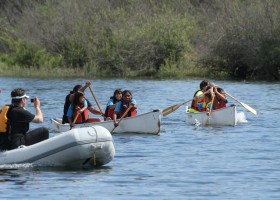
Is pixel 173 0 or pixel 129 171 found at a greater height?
pixel 173 0

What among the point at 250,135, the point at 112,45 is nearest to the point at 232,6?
the point at 112,45

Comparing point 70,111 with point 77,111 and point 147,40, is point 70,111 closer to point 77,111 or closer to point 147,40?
point 77,111

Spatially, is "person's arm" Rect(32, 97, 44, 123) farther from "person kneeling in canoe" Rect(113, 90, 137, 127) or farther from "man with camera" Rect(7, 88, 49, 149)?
"person kneeling in canoe" Rect(113, 90, 137, 127)

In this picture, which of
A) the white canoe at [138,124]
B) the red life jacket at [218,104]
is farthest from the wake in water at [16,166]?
the red life jacket at [218,104]

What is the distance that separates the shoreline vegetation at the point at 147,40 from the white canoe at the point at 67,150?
28776mm

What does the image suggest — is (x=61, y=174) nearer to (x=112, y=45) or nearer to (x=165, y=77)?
(x=165, y=77)

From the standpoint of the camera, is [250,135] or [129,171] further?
[250,135]

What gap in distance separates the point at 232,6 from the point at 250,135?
88.2ft

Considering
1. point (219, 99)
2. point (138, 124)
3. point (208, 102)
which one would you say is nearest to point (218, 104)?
point (219, 99)

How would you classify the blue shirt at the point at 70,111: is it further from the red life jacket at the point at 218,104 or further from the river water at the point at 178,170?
the red life jacket at the point at 218,104

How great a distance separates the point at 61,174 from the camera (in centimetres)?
1314

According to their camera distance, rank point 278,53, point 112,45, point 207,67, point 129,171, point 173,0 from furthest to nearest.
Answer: point 173,0 → point 112,45 → point 207,67 → point 278,53 → point 129,171

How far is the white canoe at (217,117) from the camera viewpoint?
2106 centimetres

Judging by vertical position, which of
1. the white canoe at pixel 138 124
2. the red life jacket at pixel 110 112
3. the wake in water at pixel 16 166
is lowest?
the wake in water at pixel 16 166
